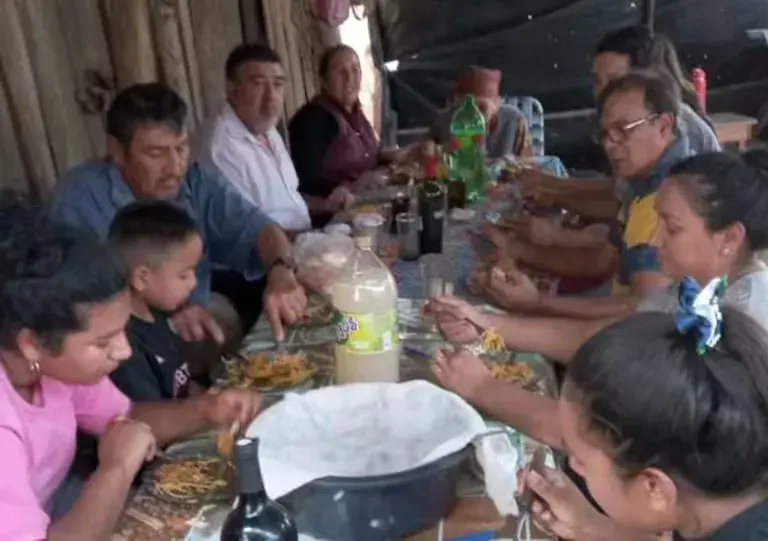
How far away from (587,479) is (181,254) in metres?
1.02

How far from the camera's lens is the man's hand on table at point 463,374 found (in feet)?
5.19

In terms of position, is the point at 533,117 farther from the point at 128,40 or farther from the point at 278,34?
the point at 128,40

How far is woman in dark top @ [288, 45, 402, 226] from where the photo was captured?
3861 millimetres

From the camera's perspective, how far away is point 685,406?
1.04 m

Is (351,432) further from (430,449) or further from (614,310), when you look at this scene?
(614,310)

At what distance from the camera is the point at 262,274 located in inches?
109

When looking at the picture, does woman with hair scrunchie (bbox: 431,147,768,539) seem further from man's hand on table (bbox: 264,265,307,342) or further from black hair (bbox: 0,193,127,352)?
black hair (bbox: 0,193,127,352)

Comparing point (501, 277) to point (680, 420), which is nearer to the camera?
point (680, 420)

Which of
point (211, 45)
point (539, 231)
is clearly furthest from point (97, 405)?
point (211, 45)

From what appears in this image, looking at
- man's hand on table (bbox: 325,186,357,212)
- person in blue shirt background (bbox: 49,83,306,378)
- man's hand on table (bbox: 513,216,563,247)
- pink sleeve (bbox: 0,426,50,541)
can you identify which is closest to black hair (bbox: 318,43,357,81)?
man's hand on table (bbox: 325,186,357,212)

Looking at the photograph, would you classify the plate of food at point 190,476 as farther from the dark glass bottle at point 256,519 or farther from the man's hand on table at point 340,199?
the man's hand on table at point 340,199

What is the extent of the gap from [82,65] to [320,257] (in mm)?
1374

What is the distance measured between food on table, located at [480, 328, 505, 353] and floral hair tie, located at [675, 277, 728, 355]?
72cm

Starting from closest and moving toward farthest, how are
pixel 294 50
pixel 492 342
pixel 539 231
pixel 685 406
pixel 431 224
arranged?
pixel 685 406 → pixel 492 342 → pixel 431 224 → pixel 539 231 → pixel 294 50
